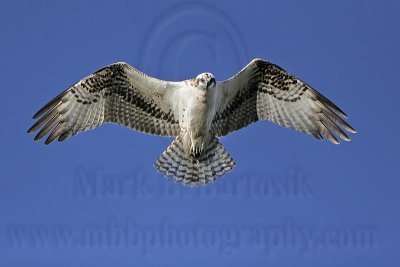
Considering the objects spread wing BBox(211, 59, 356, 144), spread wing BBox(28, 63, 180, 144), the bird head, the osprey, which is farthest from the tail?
the bird head

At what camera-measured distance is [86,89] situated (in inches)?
352

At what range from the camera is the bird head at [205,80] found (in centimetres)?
845

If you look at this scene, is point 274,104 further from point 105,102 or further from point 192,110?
point 105,102

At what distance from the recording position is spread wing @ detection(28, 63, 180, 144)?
351 inches

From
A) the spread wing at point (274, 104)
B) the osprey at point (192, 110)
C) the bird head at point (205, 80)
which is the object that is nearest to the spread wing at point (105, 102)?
the osprey at point (192, 110)

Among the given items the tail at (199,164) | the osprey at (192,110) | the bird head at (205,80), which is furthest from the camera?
the tail at (199,164)

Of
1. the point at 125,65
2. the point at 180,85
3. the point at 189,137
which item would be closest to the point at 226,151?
the point at 189,137

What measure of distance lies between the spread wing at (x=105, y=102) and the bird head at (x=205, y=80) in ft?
1.71

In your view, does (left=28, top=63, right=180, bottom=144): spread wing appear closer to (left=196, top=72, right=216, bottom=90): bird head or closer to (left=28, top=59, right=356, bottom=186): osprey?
(left=28, top=59, right=356, bottom=186): osprey

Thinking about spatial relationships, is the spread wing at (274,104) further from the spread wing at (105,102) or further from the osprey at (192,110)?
the spread wing at (105,102)

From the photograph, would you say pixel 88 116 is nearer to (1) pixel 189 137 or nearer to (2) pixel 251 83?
(1) pixel 189 137

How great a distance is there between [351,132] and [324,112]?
0.47m

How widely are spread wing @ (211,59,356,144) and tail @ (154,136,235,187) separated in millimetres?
286

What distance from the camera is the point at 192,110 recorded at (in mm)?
8742
